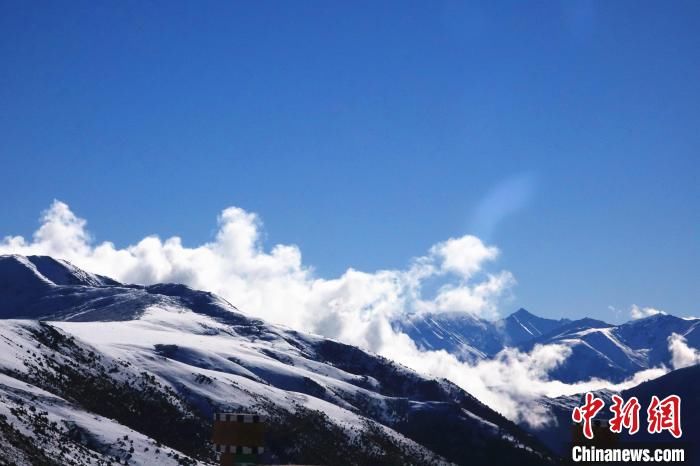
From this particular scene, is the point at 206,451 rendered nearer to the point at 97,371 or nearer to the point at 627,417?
the point at 97,371

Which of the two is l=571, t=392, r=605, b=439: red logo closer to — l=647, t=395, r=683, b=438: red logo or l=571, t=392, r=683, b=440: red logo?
l=571, t=392, r=683, b=440: red logo

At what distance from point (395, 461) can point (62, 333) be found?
8054 cm

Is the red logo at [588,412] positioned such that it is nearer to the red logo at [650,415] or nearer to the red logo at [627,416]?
the red logo at [650,415]

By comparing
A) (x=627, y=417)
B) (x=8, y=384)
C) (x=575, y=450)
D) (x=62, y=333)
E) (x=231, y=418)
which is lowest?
(x=231, y=418)

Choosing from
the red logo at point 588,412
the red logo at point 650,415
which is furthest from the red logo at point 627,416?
the red logo at point 588,412

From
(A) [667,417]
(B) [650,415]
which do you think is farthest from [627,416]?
(B) [650,415]

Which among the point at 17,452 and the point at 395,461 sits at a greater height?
the point at 395,461

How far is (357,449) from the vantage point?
185 meters

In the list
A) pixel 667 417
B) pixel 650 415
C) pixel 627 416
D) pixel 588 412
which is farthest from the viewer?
pixel 650 415

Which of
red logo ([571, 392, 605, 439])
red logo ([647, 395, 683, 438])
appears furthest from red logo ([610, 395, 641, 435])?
red logo ([571, 392, 605, 439])

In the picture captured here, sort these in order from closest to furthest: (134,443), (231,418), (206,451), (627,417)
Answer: (231,418), (627,417), (134,443), (206,451)

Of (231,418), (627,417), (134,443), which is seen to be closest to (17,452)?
(134,443)

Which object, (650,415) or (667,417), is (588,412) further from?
(650,415)

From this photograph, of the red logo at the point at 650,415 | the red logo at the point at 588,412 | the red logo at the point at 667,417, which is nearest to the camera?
the red logo at the point at 588,412
